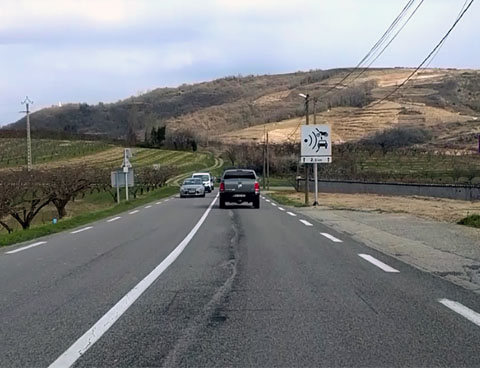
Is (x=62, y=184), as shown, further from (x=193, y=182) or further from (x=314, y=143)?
(x=314, y=143)

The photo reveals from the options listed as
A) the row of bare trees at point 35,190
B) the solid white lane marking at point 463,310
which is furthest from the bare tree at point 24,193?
the solid white lane marking at point 463,310

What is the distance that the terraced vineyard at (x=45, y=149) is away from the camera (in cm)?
7900

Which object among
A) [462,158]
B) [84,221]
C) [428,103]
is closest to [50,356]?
[84,221]

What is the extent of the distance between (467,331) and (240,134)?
14987 centimetres

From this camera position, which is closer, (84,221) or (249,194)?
(84,221)

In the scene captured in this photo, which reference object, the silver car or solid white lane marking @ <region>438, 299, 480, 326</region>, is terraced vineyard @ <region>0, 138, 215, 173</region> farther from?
solid white lane marking @ <region>438, 299, 480, 326</region>

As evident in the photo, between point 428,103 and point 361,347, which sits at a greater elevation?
point 428,103

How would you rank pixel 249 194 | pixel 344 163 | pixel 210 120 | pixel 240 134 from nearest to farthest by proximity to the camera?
pixel 249 194, pixel 344 163, pixel 240 134, pixel 210 120

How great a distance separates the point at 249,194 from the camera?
33281mm

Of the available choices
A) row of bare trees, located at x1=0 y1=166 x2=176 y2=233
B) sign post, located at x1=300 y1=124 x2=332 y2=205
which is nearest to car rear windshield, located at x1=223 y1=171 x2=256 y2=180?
sign post, located at x1=300 y1=124 x2=332 y2=205

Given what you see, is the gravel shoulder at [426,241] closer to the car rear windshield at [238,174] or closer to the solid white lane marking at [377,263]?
the solid white lane marking at [377,263]

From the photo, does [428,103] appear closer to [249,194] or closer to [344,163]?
[344,163]

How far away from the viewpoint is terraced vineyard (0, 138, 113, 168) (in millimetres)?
79000

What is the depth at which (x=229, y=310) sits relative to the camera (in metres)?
7.84
